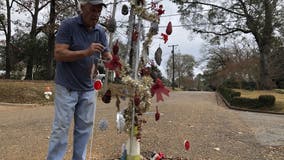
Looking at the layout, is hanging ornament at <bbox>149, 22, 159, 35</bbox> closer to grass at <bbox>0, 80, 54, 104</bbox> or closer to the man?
the man

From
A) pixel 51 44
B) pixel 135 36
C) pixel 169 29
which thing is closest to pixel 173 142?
pixel 135 36

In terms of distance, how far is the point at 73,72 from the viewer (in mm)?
2566

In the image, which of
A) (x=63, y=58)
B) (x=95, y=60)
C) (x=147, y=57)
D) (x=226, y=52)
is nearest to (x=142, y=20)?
(x=147, y=57)

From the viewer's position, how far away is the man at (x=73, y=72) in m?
2.47

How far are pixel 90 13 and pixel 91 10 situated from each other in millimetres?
28

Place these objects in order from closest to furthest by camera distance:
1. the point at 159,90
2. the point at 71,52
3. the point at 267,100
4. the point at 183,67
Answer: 1. the point at 71,52
2. the point at 159,90
3. the point at 267,100
4. the point at 183,67

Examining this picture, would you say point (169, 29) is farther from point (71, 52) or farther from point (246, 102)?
point (246, 102)

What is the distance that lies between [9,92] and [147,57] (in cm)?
1219

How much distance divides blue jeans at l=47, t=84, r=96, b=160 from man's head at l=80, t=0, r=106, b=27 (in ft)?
1.73

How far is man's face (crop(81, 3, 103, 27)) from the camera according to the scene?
246 cm

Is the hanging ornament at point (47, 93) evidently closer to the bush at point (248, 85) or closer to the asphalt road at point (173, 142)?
the asphalt road at point (173, 142)

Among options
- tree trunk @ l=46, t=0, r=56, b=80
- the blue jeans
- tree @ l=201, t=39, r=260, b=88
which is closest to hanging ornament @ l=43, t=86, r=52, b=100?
tree trunk @ l=46, t=0, r=56, b=80

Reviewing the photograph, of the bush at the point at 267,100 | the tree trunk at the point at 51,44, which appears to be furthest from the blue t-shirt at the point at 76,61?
the tree trunk at the point at 51,44

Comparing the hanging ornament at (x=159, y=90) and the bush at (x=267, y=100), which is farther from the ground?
the hanging ornament at (x=159, y=90)
